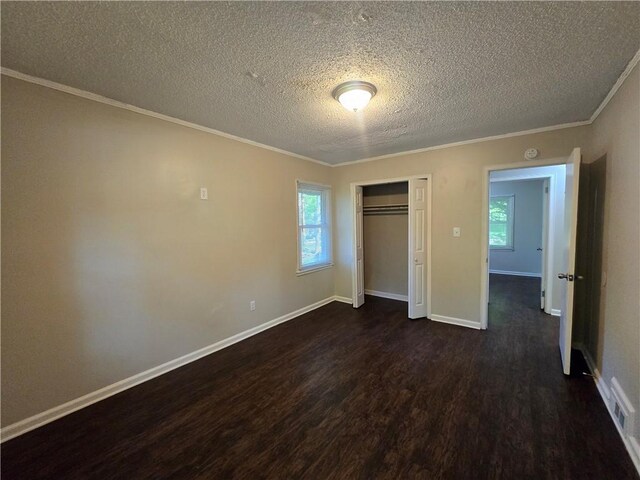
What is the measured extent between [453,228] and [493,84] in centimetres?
191

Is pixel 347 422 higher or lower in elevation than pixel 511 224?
lower

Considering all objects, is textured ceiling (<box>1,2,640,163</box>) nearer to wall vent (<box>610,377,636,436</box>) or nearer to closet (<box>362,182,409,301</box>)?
wall vent (<box>610,377,636,436</box>)

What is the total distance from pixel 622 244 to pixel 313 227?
3.34 meters

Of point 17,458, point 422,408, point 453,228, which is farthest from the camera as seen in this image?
point 453,228

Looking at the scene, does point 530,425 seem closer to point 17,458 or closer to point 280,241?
point 280,241

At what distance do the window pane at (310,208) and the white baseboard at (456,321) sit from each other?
88.9 inches

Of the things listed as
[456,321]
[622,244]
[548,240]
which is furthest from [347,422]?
[548,240]

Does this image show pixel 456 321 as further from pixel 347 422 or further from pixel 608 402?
pixel 347 422

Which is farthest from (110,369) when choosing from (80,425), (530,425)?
(530,425)

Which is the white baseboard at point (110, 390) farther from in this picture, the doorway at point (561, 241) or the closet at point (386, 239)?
the doorway at point (561, 241)

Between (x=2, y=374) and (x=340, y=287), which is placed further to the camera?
(x=340, y=287)

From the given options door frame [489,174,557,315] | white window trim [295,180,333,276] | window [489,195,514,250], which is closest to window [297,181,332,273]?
white window trim [295,180,333,276]

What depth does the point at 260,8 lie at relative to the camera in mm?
1273

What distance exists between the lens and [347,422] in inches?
75.4
